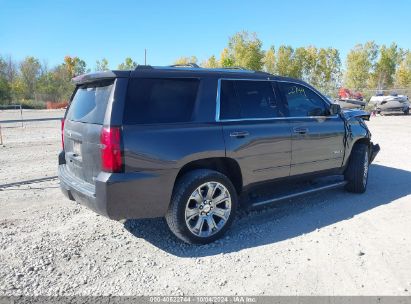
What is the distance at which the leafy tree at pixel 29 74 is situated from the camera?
70.8 meters

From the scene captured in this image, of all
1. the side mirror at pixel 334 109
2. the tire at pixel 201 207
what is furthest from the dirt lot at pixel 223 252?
the side mirror at pixel 334 109

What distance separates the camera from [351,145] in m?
5.68

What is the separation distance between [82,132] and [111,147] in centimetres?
65

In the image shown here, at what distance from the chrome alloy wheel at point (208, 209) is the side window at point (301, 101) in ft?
5.28

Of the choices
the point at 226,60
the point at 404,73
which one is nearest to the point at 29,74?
the point at 226,60

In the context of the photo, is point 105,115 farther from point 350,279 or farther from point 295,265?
point 350,279

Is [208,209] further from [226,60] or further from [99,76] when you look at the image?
[226,60]

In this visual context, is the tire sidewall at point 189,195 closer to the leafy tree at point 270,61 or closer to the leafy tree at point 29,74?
the leafy tree at point 270,61

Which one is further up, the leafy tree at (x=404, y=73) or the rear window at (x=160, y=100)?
the leafy tree at (x=404, y=73)

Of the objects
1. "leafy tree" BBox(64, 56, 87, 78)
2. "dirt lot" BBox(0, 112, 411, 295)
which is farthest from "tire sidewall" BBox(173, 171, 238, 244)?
"leafy tree" BBox(64, 56, 87, 78)

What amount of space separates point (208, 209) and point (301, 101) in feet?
7.40

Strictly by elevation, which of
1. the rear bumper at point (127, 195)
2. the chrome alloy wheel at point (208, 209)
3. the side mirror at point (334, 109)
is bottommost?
the chrome alloy wheel at point (208, 209)

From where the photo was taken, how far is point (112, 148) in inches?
131

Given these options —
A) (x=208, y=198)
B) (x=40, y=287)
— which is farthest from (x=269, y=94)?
(x=40, y=287)
